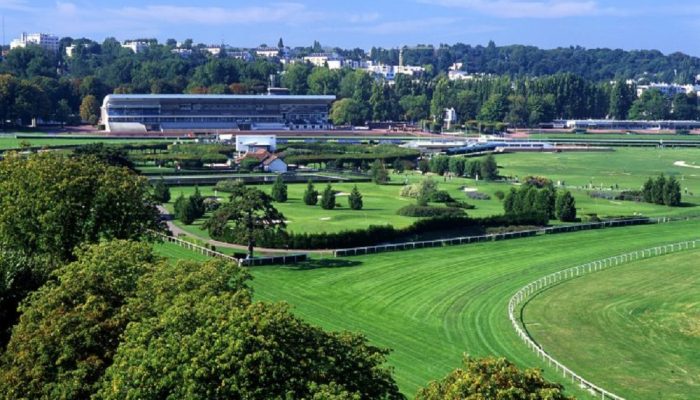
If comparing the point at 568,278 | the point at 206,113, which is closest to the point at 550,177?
the point at 568,278

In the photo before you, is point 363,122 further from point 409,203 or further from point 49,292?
point 49,292

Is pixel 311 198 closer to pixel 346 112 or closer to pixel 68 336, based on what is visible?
pixel 68 336

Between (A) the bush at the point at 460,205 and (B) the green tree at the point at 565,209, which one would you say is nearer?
(B) the green tree at the point at 565,209

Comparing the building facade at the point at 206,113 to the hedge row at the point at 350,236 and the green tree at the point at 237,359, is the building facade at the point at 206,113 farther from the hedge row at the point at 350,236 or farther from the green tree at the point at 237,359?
the green tree at the point at 237,359

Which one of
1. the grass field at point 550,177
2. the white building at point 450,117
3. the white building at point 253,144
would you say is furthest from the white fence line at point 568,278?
the white building at point 450,117

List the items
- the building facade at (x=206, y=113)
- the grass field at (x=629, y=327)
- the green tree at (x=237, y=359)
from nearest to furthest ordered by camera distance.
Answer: the green tree at (x=237, y=359)
the grass field at (x=629, y=327)
the building facade at (x=206, y=113)

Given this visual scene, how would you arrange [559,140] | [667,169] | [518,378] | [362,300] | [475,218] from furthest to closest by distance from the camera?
[559,140], [667,169], [475,218], [362,300], [518,378]

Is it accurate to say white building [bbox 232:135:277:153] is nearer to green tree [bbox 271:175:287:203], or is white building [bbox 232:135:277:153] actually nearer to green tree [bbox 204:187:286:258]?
green tree [bbox 271:175:287:203]

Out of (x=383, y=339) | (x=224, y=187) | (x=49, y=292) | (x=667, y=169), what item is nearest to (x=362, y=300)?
(x=383, y=339)

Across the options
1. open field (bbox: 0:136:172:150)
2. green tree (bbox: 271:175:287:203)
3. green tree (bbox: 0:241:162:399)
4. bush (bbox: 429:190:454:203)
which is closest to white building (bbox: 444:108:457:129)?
open field (bbox: 0:136:172:150)
